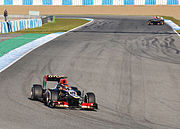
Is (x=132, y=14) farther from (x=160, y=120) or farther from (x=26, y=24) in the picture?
(x=160, y=120)

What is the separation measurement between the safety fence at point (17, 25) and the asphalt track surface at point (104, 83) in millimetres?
9592

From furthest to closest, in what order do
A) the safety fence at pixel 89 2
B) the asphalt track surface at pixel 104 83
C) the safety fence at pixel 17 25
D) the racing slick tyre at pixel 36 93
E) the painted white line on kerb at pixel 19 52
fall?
the safety fence at pixel 89 2 < the safety fence at pixel 17 25 < the painted white line on kerb at pixel 19 52 < the racing slick tyre at pixel 36 93 < the asphalt track surface at pixel 104 83

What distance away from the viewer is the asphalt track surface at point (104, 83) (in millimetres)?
11023

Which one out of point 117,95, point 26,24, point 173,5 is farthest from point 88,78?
point 173,5

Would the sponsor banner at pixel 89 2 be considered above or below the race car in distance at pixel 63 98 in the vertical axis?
above

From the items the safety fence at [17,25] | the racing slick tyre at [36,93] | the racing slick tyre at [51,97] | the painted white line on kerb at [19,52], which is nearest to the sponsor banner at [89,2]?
the safety fence at [17,25]

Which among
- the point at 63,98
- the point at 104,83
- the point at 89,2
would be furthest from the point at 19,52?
the point at 89,2

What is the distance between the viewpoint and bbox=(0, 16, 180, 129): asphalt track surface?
11.0m

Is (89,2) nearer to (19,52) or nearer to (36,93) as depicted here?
(19,52)

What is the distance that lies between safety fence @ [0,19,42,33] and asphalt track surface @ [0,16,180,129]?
9592 mm

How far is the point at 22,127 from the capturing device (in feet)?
32.5

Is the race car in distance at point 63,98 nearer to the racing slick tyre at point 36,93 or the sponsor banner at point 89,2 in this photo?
the racing slick tyre at point 36,93

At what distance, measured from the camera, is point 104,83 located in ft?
54.1

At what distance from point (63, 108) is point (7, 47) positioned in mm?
16005
